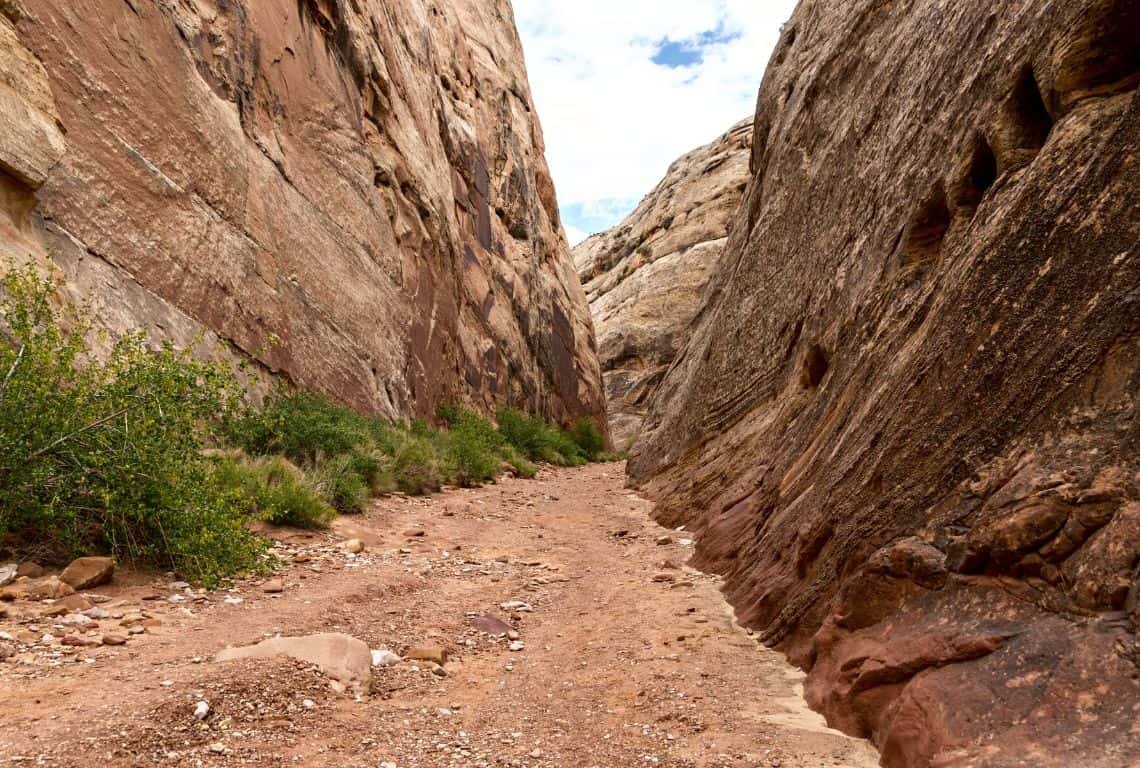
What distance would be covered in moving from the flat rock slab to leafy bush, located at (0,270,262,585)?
180cm

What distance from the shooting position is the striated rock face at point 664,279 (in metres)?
37.0

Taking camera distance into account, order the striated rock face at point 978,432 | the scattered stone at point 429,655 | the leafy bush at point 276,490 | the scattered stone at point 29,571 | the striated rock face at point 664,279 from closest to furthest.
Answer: the striated rock face at point 978,432
the scattered stone at point 429,655
the scattered stone at point 29,571
the leafy bush at point 276,490
the striated rock face at point 664,279

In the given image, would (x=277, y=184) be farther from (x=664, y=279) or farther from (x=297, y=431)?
(x=664, y=279)

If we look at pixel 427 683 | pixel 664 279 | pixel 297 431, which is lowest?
pixel 427 683

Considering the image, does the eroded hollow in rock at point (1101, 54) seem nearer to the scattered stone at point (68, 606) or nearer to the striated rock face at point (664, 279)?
the scattered stone at point (68, 606)

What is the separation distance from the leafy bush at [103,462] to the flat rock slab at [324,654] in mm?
1799

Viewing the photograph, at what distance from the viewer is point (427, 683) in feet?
17.0

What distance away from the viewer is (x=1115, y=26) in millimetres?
4789

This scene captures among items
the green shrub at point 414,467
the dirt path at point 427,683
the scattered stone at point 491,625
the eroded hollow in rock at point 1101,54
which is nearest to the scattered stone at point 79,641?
the dirt path at point 427,683

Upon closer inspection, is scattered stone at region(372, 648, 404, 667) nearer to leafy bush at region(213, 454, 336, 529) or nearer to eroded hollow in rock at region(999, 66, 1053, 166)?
leafy bush at region(213, 454, 336, 529)

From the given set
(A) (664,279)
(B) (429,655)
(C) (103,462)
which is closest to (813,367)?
→ (B) (429,655)

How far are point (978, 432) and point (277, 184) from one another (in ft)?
40.2

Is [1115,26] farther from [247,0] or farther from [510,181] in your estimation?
[510,181]

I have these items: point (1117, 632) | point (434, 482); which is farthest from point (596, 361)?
point (1117, 632)
